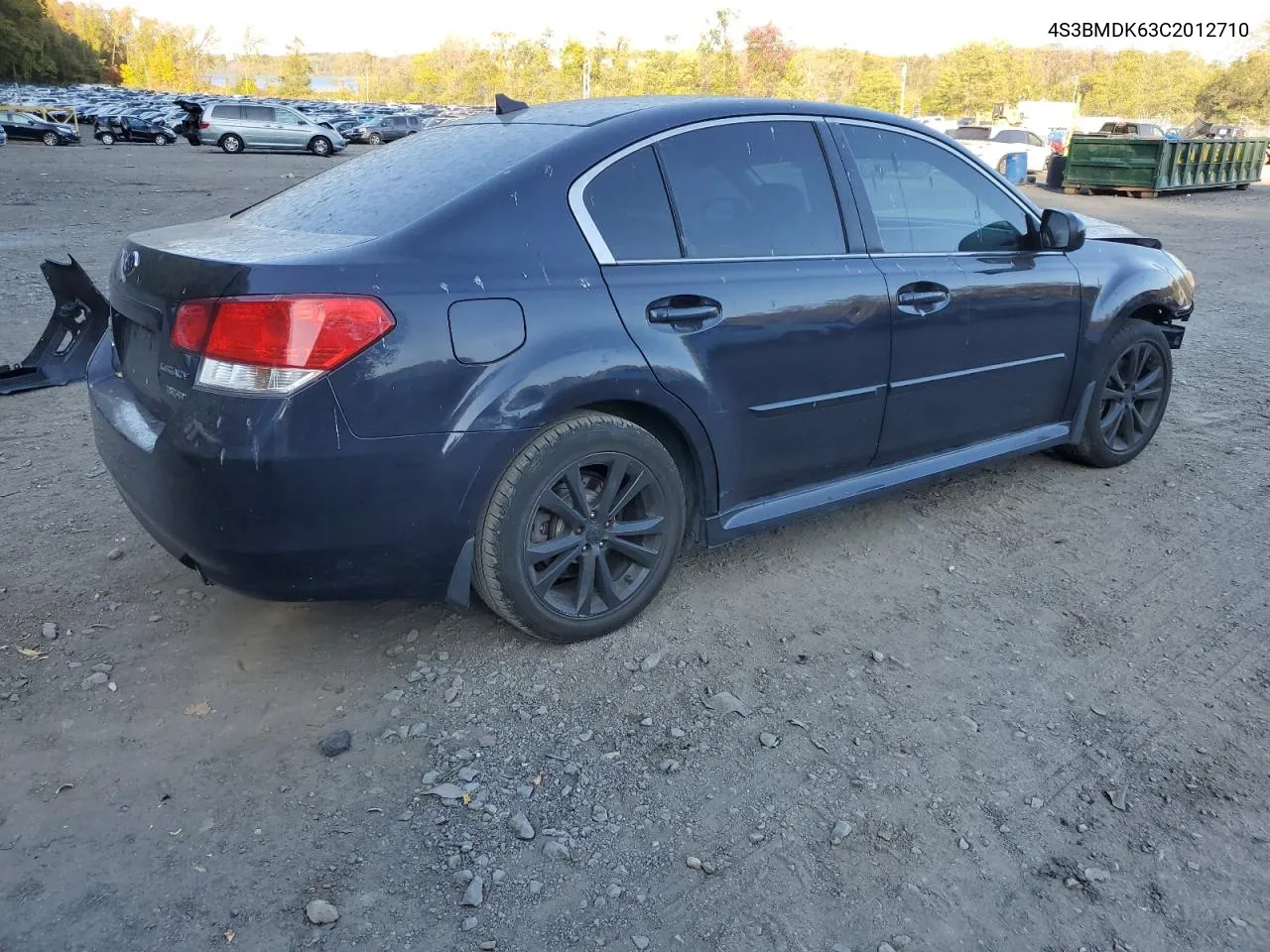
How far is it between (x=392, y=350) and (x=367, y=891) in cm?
135

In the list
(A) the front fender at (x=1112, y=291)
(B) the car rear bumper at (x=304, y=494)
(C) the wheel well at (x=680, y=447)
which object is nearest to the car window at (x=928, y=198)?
(A) the front fender at (x=1112, y=291)

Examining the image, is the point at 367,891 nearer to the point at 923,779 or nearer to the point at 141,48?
the point at 923,779

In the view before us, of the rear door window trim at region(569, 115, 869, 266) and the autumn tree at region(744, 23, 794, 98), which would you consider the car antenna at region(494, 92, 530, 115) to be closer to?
the rear door window trim at region(569, 115, 869, 266)

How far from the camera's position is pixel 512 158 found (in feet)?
10.7

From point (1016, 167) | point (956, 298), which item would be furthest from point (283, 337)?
point (1016, 167)

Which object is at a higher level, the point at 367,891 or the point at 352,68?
the point at 352,68

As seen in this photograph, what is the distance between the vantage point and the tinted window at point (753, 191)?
137 inches

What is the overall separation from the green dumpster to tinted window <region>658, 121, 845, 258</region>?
22.1m

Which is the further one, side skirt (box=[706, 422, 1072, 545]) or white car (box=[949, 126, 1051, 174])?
white car (box=[949, 126, 1051, 174])

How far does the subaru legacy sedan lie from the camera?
278 cm

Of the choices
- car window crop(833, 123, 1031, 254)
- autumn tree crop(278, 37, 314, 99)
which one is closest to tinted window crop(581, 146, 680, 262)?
car window crop(833, 123, 1031, 254)

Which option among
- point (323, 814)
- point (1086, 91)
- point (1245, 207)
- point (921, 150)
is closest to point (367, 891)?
point (323, 814)

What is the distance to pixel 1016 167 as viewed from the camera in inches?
1007

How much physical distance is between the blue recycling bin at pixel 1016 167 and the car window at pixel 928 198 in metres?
22.2
